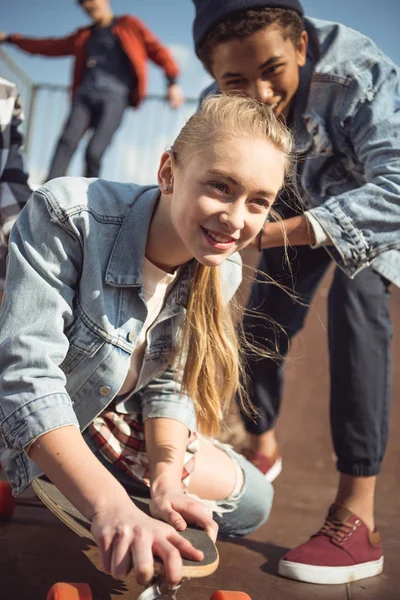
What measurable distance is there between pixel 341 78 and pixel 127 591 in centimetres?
140

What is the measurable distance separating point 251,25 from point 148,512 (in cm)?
124

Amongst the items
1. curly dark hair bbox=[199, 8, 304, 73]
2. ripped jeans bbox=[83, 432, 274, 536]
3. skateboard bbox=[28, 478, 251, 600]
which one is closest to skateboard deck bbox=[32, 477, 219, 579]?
skateboard bbox=[28, 478, 251, 600]

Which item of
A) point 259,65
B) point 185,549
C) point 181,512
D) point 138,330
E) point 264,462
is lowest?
point 264,462

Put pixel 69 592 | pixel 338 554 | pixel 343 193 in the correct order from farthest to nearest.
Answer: pixel 343 193, pixel 338 554, pixel 69 592

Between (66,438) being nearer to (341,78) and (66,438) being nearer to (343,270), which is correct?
(343,270)

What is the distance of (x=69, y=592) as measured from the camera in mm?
1156

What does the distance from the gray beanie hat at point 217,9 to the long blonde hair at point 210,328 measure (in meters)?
0.46

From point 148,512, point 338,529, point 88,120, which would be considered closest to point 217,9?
point 148,512

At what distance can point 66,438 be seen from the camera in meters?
1.11

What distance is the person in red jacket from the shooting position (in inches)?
176

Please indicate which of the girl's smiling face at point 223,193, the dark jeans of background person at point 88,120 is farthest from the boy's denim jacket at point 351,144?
the dark jeans of background person at point 88,120

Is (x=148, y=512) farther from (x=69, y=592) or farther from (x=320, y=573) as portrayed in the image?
(x=320, y=573)

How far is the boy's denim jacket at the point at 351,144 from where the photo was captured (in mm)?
1686

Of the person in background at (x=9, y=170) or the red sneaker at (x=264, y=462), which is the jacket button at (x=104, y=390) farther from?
the red sneaker at (x=264, y=462)
